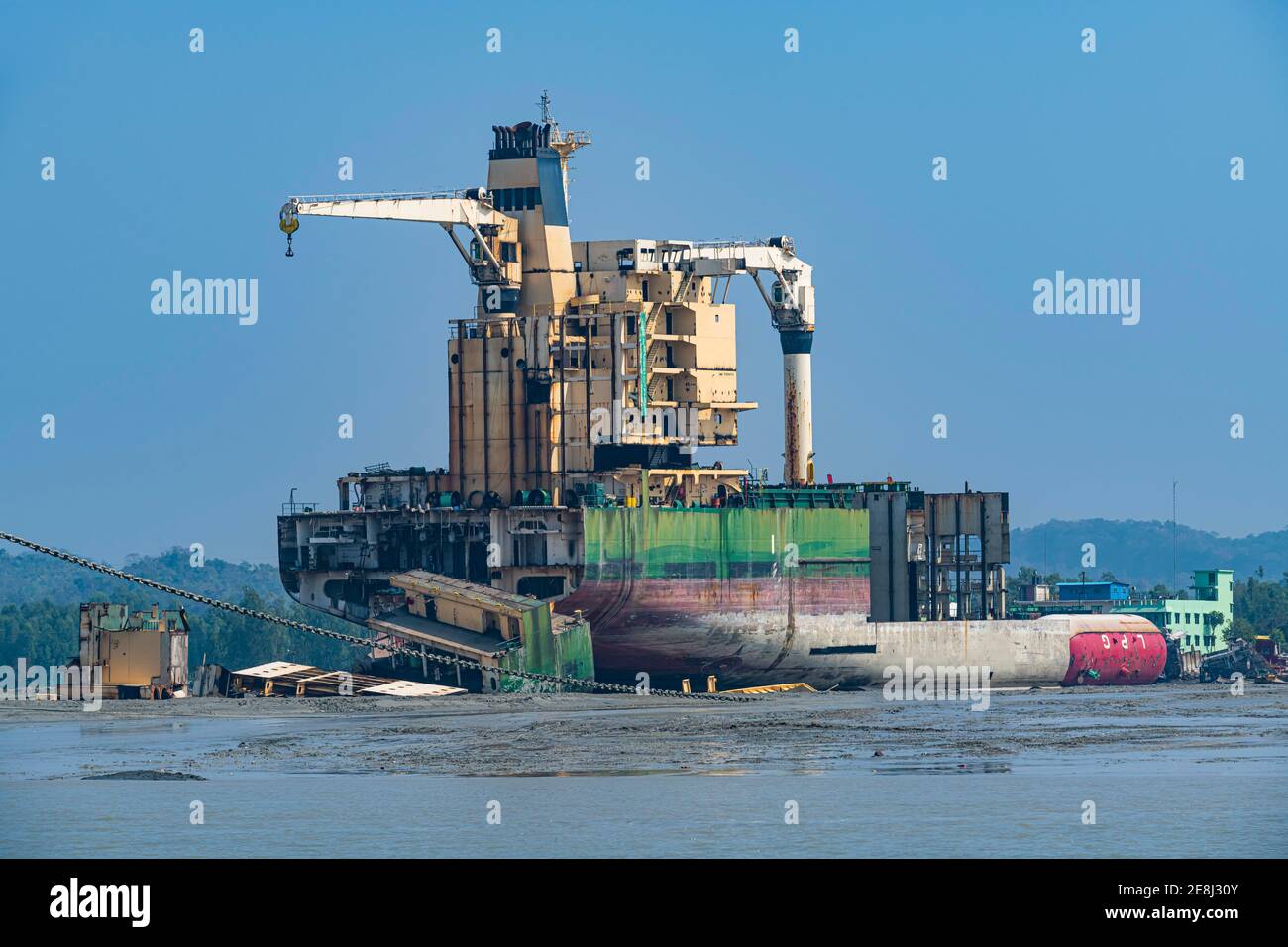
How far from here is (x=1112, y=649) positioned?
100562mm

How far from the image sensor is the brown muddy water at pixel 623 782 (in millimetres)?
38031

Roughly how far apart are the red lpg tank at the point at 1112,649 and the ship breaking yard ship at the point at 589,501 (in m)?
11.6

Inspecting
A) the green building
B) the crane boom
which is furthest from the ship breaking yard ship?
the green building

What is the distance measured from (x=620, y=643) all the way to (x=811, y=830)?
4138cm

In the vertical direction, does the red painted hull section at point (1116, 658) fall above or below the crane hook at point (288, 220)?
below

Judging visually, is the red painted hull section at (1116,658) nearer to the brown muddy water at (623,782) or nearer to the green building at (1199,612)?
the green building at (1199,612)

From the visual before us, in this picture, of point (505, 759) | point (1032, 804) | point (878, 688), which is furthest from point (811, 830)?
point (878, 688)

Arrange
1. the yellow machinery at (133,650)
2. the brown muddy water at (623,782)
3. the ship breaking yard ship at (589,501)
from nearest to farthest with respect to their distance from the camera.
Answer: the brown muddy water at (623,782) → the yellow machinery at (133,650) → the ship breaking yard ship at (589,501)

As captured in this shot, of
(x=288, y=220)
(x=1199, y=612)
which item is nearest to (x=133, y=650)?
(x=288, y=220)

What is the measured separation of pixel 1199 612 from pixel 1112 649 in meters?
27.0

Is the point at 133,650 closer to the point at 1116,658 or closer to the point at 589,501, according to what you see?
the point at 589,501

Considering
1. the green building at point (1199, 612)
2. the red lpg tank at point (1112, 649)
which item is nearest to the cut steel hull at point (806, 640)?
the red lpg tank at point (1112, 649)

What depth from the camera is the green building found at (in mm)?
120312
